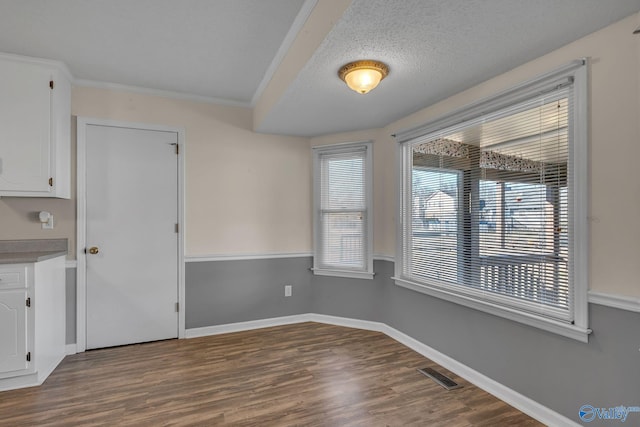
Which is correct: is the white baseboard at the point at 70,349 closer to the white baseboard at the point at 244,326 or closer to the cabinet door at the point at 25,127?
the white baseboard at the point at 244,326

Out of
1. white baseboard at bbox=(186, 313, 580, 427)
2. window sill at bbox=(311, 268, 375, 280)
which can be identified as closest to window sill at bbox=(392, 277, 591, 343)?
white baseboard at bbox=(186, 313, 580, 427)

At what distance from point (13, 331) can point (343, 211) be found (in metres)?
2.99

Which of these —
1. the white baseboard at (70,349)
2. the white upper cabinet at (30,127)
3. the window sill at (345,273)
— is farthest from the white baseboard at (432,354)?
the white upper cabinet at (30,127)

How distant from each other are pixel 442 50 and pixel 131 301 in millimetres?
3384

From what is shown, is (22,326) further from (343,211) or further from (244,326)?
(343,211)

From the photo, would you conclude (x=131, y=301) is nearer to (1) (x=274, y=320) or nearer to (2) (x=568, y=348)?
(1) (x=274, y=320)

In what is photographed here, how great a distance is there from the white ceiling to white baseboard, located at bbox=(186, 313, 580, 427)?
2.16 m

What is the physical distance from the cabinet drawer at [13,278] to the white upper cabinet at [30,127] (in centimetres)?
63

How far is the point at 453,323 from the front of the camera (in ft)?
8.79

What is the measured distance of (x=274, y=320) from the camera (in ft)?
12.4

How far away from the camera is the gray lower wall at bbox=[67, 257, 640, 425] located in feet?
5.63

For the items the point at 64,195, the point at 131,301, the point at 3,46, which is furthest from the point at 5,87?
the point at 131,301

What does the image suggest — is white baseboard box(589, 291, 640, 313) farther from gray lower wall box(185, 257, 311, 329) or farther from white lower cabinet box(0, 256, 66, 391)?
white lower cabinet box(0, 256, 66, 391)

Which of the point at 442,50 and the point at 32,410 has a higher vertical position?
the point at 442,50
